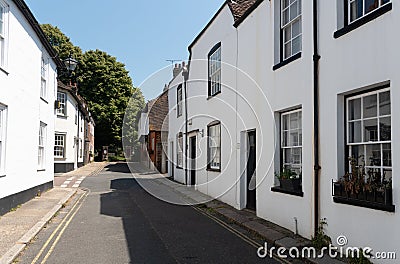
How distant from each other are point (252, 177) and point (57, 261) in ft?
22.2

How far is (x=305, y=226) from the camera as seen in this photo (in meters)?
8.31

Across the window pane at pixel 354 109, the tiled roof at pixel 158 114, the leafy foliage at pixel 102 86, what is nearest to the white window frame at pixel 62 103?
the tiled roof at pixel 158 114

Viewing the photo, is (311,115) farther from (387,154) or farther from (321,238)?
(321,238)

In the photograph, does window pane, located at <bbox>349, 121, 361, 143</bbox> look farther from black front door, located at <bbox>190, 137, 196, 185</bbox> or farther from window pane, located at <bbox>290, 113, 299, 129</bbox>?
black front door, located at <bbox>190, 137, 196, 185</bbox>

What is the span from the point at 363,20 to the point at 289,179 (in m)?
3.87

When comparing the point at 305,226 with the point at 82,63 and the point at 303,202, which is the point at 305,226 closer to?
the point at 303,202

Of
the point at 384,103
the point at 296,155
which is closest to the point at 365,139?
the point at 384,103

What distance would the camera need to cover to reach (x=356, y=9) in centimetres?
711

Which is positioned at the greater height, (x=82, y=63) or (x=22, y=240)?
(x=82, y=63)

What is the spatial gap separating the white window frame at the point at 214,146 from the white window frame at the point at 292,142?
18.1 ft

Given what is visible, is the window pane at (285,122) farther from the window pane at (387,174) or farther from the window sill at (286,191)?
the window pane at (387,174)

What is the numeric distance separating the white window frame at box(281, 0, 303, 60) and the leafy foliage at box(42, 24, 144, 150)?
134 feet

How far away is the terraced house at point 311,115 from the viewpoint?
6277 mm

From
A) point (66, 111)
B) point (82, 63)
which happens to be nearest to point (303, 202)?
point (66, 111)
